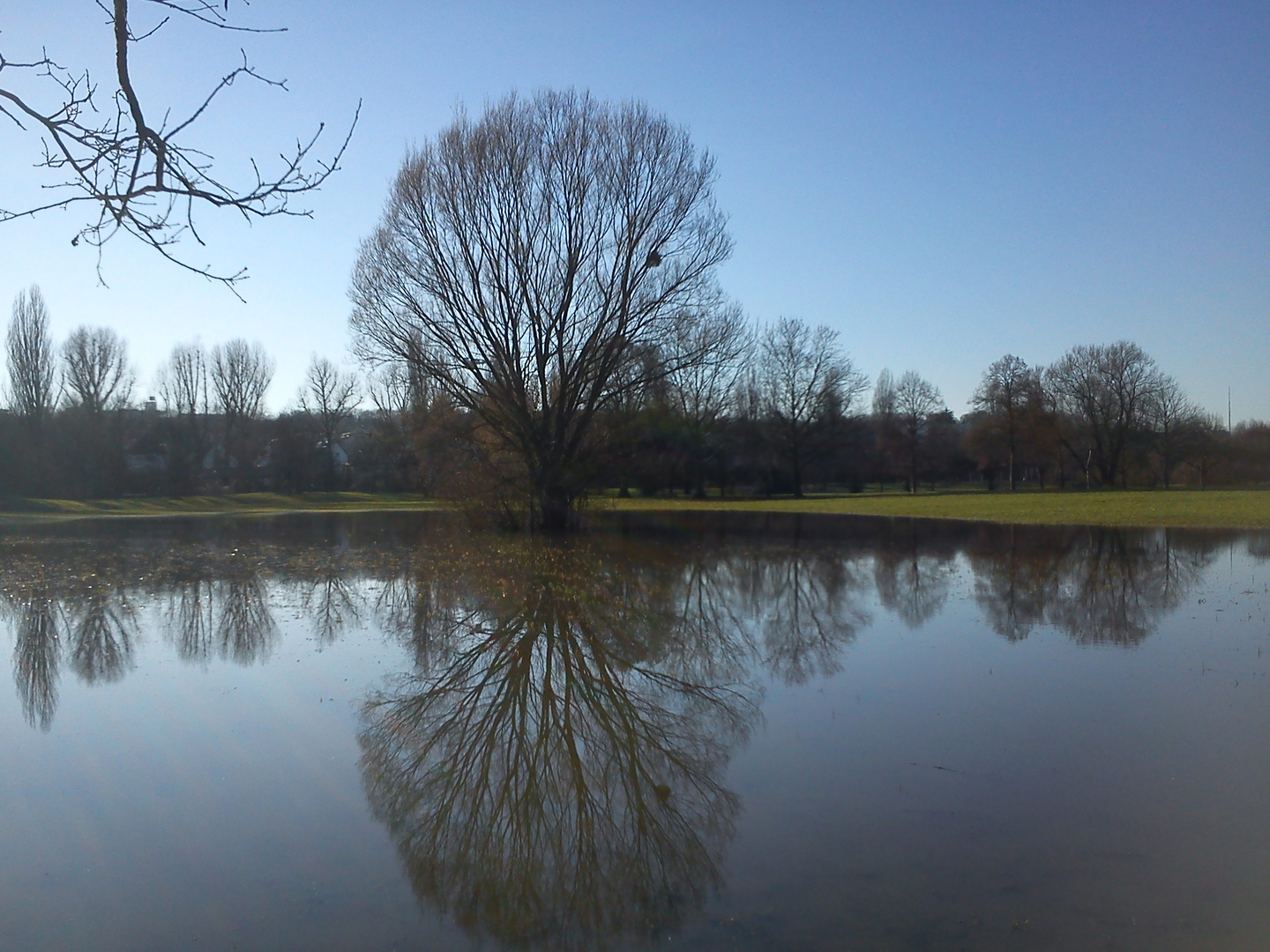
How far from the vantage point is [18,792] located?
17.7 feet

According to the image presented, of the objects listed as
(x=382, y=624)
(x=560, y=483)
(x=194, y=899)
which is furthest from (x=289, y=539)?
(x=194, y=899)

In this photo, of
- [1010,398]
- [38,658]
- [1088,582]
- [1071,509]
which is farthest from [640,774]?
[1010,398]

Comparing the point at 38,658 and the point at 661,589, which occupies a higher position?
the point at 661,589

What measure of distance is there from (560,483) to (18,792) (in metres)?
20.7

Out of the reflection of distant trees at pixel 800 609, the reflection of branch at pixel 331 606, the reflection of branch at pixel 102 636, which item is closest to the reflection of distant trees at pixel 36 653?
the reflection of branch at pixel 102 636

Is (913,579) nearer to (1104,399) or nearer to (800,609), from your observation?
(800,609)

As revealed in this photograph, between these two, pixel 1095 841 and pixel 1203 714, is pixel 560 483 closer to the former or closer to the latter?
pixel 1203 714

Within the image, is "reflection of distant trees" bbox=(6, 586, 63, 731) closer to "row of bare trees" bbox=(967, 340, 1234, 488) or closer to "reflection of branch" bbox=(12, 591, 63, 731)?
"reflection of branch" bbox=(12, 591, 63, 731)

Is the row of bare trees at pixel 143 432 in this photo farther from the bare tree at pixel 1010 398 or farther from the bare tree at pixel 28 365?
the bare tree at pixel 1010 398

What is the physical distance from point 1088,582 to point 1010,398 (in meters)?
56.1

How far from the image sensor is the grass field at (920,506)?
29312 mm

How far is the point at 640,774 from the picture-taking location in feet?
17.9

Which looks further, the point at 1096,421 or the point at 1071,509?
the point at 1096,421

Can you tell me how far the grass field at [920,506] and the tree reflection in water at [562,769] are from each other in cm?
2073
